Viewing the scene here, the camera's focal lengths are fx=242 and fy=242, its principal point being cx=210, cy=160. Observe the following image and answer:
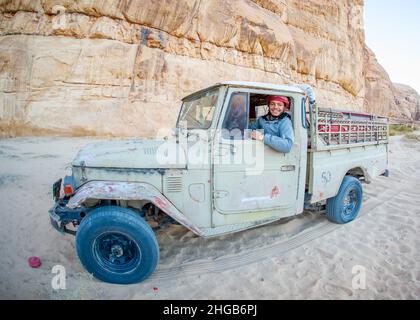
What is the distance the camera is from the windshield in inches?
114

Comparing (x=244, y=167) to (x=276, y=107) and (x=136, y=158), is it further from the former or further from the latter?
(x=136, y=158)

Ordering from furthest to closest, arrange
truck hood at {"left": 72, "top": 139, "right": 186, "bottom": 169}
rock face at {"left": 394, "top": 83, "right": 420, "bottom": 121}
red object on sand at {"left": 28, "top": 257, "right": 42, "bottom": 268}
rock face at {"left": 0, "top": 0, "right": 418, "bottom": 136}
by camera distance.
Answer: rock face at {"left": 394, "top": 83, "right": 420, "bottom": 121} → rock face at {"left": 0, "top": 0, "right": 418, "bottom": 136} → red object on sand at {"left": 28, "top": 257, "right": 42, "bottom": 268} → truck hood at {"left": 72, "top": 139, "right": 186, "bottom": 169}

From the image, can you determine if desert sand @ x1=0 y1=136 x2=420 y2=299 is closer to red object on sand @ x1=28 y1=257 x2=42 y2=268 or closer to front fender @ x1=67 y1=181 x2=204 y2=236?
red object on sand @ x1=28 y1=257 x2=42 y2=268

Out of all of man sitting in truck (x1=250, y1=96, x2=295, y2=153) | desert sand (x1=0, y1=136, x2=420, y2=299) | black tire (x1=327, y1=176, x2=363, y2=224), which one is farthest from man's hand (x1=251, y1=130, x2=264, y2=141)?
black tire (x1=327, y1=176, x2=363, y2=224)

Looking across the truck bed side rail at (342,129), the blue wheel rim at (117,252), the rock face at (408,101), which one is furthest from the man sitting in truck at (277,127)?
the rock face at (408,101)

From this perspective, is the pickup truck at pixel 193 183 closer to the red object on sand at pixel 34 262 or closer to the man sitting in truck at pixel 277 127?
the man sitting in truck at pixel 277 127

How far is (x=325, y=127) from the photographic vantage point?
3.47m

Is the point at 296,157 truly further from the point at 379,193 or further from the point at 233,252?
the point at 379,193

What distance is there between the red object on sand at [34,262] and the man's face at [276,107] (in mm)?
3250

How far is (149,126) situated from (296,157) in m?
9.79

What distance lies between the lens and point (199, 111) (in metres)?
3.23

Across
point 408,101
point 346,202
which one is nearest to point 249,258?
point 346,202

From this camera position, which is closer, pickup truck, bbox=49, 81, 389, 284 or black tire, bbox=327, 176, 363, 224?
pickup truck, bbox=49, 81, 389, 284
